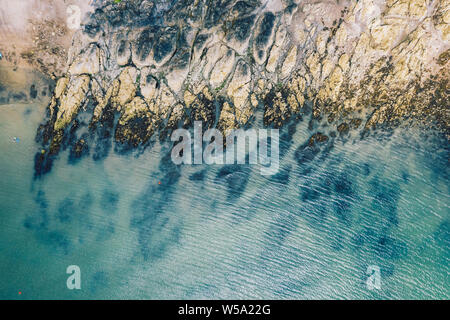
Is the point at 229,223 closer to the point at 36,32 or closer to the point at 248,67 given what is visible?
the point at 248,67

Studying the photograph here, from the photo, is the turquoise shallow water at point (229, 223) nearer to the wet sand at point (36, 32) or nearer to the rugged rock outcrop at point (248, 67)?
the rugged rock outcrop at point (248, 67)

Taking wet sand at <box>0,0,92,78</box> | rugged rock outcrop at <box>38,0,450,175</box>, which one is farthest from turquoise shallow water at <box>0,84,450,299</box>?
wet sand at <box>0,0,92,78</box>

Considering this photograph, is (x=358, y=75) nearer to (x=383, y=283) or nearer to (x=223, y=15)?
(x=223, y=15)

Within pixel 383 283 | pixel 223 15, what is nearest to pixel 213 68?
pixel 223 15

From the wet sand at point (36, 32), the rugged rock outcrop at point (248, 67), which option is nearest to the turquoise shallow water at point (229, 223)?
the rugged rock outcrop at point (248, 67)

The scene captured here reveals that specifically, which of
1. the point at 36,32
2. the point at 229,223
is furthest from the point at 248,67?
the point at 36,32

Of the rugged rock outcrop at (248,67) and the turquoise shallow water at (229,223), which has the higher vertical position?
Answer: the rugged rock outcrop at (248,67)
